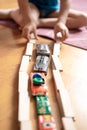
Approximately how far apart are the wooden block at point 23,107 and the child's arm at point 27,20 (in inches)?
16.1

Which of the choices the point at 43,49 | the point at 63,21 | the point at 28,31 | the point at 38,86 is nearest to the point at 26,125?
the point at 38,86

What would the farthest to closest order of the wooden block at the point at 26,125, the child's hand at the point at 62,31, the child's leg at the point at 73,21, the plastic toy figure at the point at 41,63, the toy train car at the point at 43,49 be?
1. the child's leg at the point at 73,21
2. the child's hand at the point at 62,31
3. the toy train car at the point at 43,49
4. the plastic toy figure at the point at 41,63
5. the wooden block at the point at 26,125

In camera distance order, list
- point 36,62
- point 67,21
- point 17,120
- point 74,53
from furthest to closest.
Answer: point 67,21, point 74,53, point 36,62, point 17,120

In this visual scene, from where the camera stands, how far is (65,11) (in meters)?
1.18

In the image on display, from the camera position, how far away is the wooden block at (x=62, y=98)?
636 millimetres

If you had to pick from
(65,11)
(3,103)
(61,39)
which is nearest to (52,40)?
(61,39)

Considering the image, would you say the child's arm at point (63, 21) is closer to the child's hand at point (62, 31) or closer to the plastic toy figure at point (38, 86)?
the child's hand at point (62, 31)

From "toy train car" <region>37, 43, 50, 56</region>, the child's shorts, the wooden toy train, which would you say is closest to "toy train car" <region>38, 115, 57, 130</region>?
the wooden toy train

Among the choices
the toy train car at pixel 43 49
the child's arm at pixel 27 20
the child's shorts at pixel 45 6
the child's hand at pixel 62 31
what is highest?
the child's shorts at pixel 45 6

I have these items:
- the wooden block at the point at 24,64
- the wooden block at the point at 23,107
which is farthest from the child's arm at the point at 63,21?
the wooden block at the point at 23,107

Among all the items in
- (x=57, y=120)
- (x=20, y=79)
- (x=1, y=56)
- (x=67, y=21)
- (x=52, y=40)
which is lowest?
(x=57, y=120)

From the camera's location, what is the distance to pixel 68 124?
0.59 meters

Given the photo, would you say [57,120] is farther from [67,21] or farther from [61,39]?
[67,21]

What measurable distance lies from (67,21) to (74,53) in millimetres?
281
